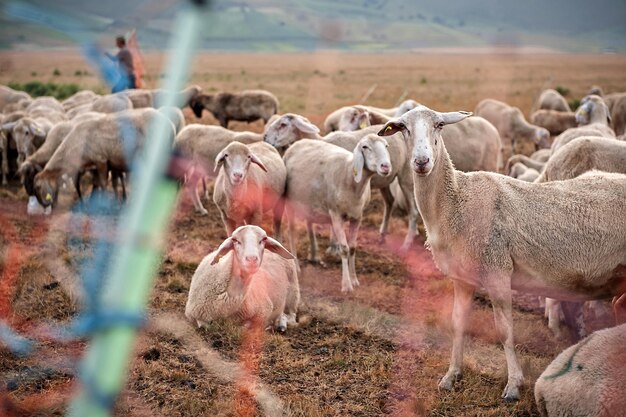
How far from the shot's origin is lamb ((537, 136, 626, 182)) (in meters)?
7.67

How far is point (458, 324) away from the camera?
6133mm

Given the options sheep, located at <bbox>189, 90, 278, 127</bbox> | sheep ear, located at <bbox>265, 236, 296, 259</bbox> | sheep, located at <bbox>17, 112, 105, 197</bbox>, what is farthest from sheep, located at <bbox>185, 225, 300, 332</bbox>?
sheep, located at <bbox>189, 90, 278, 127</bbox>

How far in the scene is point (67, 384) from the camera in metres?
5.81

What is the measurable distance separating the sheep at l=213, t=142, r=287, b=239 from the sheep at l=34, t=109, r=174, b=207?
3.00m

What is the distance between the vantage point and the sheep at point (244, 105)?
806 inches

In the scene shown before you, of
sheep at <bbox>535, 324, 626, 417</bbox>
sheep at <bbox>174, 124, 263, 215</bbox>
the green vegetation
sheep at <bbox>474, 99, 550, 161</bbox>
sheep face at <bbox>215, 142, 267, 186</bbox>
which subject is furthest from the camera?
the green vegetation

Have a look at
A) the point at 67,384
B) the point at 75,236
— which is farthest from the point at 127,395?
the point at 75,236

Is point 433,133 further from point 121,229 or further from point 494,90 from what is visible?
point 494,90

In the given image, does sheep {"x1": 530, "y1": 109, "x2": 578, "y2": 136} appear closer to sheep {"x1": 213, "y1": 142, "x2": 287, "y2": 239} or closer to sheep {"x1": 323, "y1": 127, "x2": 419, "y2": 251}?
sheep {"x1": 323, "y1": 127, "x2": 419, "y2": 251}

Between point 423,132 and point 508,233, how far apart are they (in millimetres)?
1124

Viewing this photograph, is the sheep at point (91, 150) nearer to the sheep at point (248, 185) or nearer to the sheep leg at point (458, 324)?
the sheep at point (248, 185)

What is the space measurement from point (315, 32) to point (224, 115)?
179 metres

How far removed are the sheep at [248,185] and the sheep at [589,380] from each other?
464cm

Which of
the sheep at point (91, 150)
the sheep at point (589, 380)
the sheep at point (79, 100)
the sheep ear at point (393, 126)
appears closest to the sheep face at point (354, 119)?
the sheep at point (91, 150)
